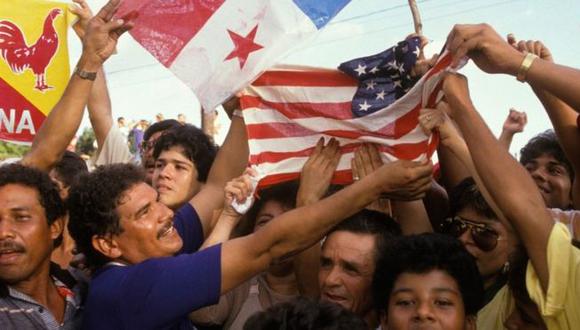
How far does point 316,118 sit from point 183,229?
90 centimetres

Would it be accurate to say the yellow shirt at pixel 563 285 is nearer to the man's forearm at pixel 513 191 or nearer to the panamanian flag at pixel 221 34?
the man's forearm at pixel 513 191

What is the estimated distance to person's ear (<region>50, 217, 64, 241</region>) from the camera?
290 centimetres

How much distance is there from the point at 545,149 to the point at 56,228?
9.22 ft

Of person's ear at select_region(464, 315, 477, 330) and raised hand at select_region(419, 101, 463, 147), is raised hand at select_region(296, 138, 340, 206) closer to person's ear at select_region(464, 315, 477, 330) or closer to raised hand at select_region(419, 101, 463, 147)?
raised hand at select_region(419, 101, 463, 147)

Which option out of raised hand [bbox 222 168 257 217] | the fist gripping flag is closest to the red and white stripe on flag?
raised hand [bbox 222 168 257 217]

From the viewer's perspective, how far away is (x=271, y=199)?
387 cm

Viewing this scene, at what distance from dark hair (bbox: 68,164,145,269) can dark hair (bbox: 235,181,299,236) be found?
1.04m

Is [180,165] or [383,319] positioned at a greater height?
[180,165]

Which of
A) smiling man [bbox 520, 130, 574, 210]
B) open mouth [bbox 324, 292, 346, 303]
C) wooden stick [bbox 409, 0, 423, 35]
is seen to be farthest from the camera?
wooden stick [bbox 409, 0, 423, 35]

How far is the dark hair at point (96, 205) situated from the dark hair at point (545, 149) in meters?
2.43

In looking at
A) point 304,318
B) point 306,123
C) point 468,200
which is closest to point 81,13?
point 306,123

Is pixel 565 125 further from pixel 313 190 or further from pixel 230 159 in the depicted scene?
pixel 230 159

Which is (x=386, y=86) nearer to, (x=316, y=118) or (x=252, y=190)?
(x=316, y=118)

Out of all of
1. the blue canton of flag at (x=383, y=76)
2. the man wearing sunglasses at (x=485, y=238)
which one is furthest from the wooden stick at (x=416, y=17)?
the man wearing sunglasses at (x=485, y=238)
